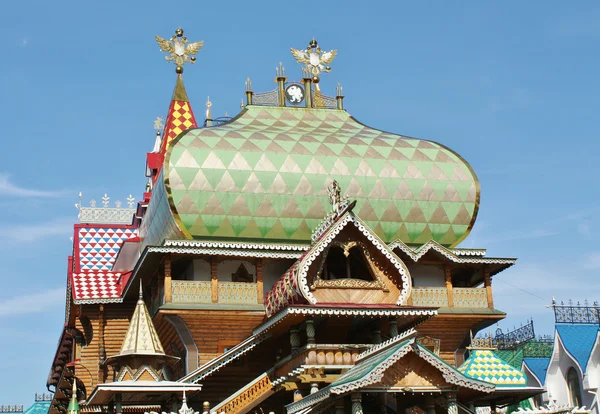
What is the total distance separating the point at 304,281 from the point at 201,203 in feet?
18.9

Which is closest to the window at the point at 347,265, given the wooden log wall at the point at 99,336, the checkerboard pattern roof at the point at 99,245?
the wooden log wall at the point at 99,336

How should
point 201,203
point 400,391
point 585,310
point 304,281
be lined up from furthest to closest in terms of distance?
point 585,310 → point 201,203 → point 304,281 → point 400,391

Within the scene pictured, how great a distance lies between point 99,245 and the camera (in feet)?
122

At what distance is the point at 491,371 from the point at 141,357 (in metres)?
9.22

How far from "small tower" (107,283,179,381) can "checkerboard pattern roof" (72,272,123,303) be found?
7.05 m

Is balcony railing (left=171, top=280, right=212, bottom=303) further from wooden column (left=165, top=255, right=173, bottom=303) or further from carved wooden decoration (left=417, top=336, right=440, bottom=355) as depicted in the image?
carved wooden decoration (left=417, top=336, right=440, bottom=355)

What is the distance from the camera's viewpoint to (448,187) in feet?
104

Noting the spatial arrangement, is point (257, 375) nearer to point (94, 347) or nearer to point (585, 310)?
point (94, 347)

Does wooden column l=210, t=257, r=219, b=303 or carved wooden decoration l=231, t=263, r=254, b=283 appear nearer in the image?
wooden column l=210, t=257, r=219, b=303

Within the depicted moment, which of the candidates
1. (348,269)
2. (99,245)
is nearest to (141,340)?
(348,269)

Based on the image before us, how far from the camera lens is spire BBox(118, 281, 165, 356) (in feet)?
80.7

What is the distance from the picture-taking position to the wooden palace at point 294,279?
24.3 metres

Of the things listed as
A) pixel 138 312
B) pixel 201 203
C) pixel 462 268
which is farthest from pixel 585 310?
pixel 138 312

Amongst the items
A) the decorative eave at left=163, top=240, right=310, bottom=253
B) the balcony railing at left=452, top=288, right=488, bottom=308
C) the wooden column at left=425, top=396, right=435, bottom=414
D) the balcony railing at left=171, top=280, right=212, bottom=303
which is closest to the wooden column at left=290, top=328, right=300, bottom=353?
the balcony railing at left=171, top=280, right=212, bottom=303
